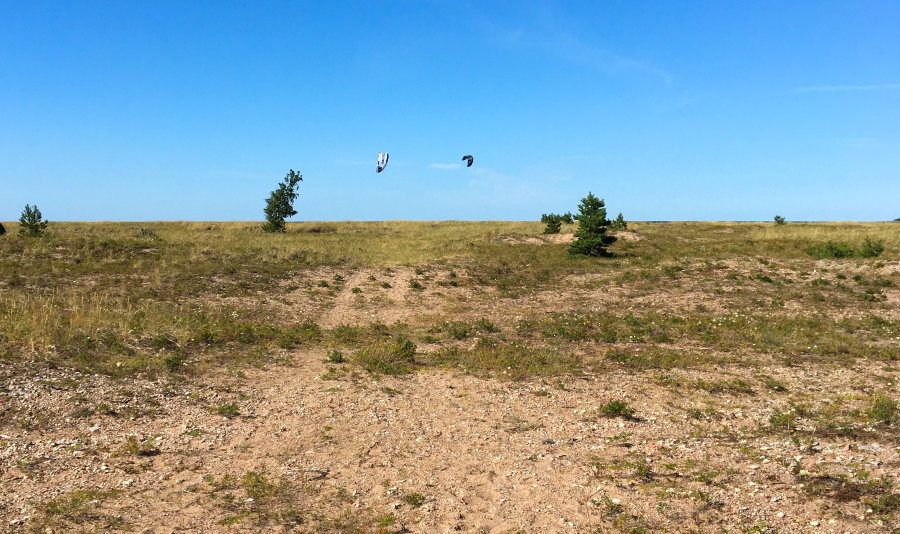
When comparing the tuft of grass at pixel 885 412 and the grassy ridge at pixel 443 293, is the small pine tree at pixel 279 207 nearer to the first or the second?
the grassy ridge at pixel 443 293

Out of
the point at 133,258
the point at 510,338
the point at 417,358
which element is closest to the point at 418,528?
the point at 417,358

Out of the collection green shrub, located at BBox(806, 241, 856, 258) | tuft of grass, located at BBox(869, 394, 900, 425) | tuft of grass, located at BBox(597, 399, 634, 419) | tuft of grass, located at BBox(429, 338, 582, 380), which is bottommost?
tuft of grass, located at BBox(597, 399, 634, 419)

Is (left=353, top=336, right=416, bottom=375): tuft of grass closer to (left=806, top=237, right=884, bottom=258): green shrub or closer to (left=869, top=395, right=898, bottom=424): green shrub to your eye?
(left=869, top=395, right=898, bottom=424): green shrub

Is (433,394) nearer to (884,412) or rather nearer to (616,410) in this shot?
(616,410)

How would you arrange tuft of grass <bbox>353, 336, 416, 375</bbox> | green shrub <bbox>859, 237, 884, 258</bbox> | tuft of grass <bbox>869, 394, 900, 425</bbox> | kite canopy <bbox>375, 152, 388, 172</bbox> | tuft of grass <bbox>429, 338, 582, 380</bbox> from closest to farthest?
tuft of grass <bbox>869, 394, 900, 425</bbox> < tuft of grass <bbox>353, 336, 416, 375</bbox> < tuft of grass <bbox>429, 338, 582, 380</bbox> < kite canopy <bbox>375, 152, 388, 172</bbox> < green shrub <bbox>859, 237, 884, 258</bbox>

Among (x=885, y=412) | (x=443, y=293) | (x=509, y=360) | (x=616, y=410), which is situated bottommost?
(x=616, y=410)

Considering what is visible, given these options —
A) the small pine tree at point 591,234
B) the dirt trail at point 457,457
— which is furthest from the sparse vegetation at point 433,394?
the small pine tree at point 591,234

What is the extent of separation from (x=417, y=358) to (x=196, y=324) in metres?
7.43

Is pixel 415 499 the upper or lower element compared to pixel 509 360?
lower

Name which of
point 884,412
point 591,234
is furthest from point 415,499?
point 591,234

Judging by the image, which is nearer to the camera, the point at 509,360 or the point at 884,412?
the point at 884,412

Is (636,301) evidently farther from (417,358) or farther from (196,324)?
(196,324)

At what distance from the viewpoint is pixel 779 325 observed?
18.6m

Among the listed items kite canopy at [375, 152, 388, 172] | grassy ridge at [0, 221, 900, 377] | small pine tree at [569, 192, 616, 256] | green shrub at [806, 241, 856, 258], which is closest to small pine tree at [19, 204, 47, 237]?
grassy ridge at [0, 221, 900, 377]
